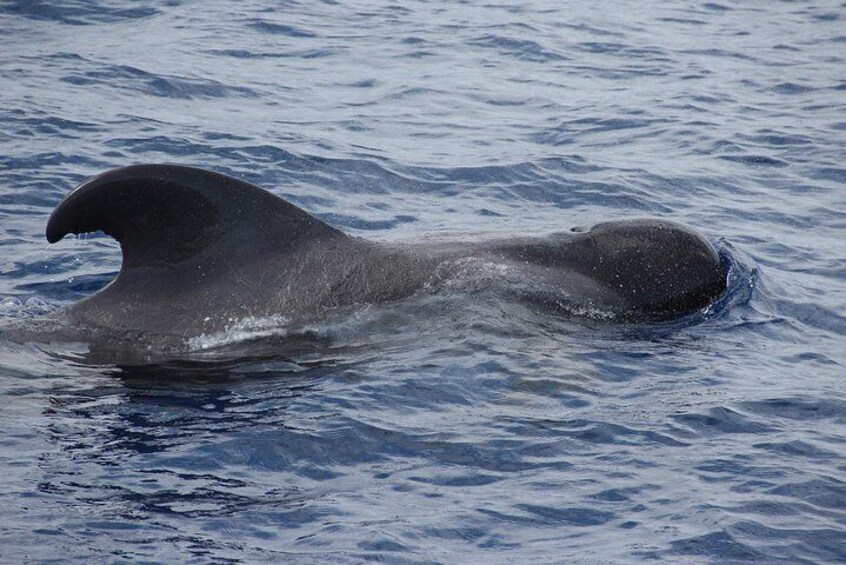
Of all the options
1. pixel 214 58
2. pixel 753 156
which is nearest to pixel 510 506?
pixel 753 156

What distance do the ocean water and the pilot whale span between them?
0.26m

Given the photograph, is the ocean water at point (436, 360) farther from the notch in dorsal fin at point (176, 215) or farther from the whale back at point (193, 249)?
the notch in dorsal fin at point (176, 215)

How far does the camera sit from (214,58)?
74.1ft

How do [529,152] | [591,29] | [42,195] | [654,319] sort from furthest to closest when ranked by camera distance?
[591,29] < [529,152] < [42,195] < [654,319]

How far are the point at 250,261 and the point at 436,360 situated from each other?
1.76 m

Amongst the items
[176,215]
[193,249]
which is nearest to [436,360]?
[193,249]

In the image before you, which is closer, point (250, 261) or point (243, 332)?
point (243, 332)

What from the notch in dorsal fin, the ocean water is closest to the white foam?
the ocean water

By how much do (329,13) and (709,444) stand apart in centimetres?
2048

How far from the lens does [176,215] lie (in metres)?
10.2

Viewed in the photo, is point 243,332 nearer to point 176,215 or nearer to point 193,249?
point 193,249

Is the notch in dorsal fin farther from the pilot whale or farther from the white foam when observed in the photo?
the white foam

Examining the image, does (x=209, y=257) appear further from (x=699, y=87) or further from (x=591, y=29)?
(x=591, y=29)

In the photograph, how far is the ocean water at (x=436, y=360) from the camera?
7793 mm
